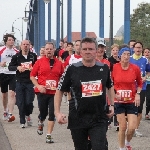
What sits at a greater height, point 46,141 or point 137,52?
point 137,52

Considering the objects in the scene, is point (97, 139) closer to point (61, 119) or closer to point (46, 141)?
point (61, 119)

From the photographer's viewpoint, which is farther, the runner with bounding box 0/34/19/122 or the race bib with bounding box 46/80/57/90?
the runner with bounding box 0/34/19/122

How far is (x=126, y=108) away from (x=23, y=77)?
12.8ft

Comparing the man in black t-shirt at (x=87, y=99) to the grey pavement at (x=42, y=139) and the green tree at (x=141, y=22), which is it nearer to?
the grey pavement at (x=42, y=139)

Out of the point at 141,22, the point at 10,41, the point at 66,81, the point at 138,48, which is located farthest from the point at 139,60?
the point at 141,22

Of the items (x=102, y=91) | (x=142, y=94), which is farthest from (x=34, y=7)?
(x=102, y=91)

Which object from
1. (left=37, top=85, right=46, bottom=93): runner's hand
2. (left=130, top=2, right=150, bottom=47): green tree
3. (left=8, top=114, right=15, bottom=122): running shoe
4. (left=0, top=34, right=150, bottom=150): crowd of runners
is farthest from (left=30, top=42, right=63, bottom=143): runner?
(left=130, top=2, right=150, bottom=47): green tree

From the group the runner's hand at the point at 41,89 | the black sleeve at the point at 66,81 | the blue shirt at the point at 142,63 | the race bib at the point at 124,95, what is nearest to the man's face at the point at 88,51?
the black sleeve at the point at 66,81

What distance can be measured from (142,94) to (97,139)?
18.3ft

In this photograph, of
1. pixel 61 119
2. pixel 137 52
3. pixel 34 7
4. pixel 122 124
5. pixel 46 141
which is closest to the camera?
pixel 61 119

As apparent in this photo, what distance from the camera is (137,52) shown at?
36.2 feet

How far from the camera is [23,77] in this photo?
1238 cm

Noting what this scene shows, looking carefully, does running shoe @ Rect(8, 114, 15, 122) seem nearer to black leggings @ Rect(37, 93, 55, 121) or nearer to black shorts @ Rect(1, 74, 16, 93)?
black shorts @ Rect(1, 74, 16, 93)

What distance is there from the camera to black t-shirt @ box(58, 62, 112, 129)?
6.28 metres
